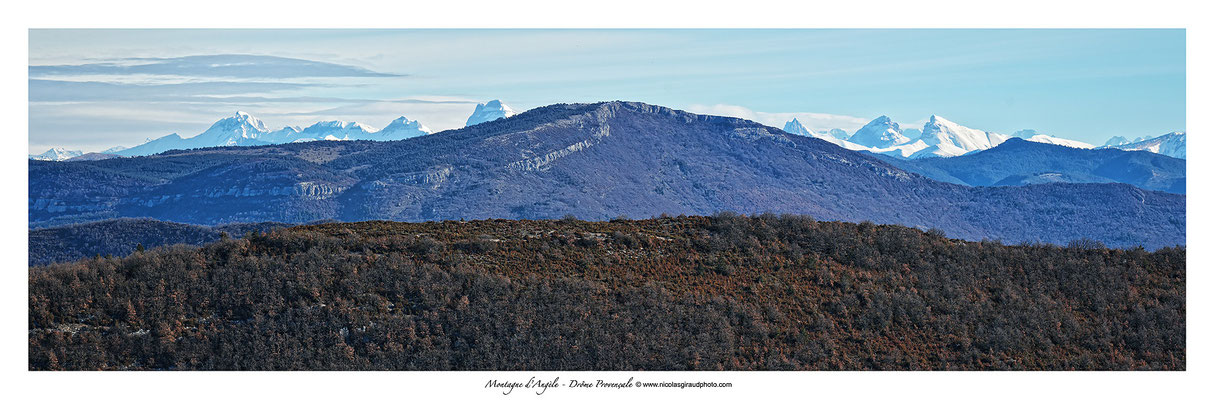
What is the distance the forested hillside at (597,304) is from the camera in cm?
3338

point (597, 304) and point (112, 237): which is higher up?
point (597, 304)

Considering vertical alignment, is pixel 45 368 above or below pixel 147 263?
below

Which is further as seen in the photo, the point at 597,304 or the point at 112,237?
the point at 112,237

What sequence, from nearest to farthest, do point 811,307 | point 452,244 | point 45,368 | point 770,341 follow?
point 45,368
point 770,341
point 811,307
point 452,244

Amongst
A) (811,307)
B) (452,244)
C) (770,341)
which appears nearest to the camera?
(770,341)

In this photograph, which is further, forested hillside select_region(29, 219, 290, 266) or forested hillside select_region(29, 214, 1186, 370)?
forested hillside select_region(29, 219, 290, 266)

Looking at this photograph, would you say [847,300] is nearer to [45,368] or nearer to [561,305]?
[561,305]

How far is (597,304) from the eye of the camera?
3616 centimetres

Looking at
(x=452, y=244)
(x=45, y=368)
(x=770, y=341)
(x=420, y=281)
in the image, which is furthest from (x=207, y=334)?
(x=770, y=341)

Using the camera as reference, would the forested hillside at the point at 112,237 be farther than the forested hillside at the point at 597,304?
Yes

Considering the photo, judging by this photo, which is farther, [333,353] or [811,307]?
[811,307]

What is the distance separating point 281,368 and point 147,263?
324 inches

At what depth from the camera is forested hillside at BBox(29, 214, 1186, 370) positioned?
3338cm

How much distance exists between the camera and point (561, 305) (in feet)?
117
